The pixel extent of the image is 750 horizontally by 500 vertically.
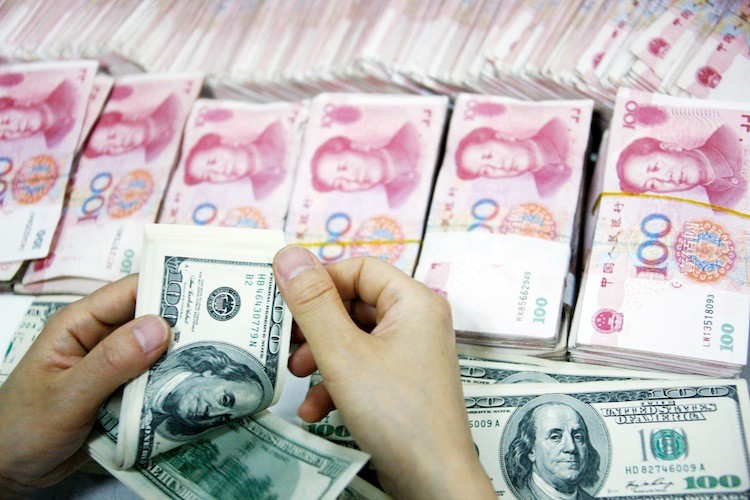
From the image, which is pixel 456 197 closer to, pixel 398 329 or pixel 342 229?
pixel 342 229

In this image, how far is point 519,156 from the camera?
166 centimetres

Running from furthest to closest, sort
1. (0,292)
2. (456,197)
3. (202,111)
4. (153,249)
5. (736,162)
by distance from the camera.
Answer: (202,111) < (0,292) < (456,197) < (736,162) < (153,249)

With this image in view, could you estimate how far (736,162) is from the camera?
1.53 metres

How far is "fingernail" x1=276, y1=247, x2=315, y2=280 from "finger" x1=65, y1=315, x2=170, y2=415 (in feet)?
0.72

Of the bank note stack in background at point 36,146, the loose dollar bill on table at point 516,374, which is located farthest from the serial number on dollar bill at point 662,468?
the bank note stack in background at point 36,146

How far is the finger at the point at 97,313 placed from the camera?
121 cm

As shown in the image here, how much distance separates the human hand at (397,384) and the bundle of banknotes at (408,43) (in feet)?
2.99

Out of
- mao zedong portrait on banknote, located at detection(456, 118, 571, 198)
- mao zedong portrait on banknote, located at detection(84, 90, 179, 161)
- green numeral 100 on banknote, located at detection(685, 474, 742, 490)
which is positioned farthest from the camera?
mao zedong portrait on banknote, located at detection(84, 90, 179, 161)

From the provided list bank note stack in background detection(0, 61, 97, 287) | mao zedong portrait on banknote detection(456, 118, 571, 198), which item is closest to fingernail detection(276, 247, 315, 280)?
mao zedong portrait on banknote detection(456, 118, 571, 198)

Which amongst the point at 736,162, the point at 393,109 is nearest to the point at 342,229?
the point at 393,109

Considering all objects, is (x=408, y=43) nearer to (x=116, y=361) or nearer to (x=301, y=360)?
(x=301, y=360)

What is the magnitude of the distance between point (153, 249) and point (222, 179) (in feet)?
2.09

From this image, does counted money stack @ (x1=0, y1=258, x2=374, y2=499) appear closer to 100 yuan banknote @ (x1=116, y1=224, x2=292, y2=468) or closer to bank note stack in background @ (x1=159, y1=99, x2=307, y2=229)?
100 yuan banknote @ (x1=116, y1=224, x2=292, y2=468)

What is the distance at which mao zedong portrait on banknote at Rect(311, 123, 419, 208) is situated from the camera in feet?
5.62
